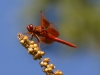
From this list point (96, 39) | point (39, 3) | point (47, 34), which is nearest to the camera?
point (47, 34)

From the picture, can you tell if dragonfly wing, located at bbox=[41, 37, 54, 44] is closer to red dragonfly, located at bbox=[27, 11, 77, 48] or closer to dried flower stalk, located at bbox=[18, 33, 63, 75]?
red dragonfly, located at bbox=[27, 11, 77, 48]

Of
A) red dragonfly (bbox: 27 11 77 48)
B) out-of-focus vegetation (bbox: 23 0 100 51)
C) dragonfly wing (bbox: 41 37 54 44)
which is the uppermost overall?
out-of-focus vegetation (bbox: 23 0 100 51)

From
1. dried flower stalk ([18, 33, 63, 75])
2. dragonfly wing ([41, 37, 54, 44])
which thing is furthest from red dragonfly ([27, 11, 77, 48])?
dried flower stalk ([18, 33, 63, 75])

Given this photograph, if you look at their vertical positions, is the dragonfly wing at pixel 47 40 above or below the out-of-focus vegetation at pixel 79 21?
below

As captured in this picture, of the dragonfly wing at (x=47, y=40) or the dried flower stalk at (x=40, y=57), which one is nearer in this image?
the dried flower stalk at (x=40, y=57)

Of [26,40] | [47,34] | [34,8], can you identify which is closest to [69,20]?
[34,8]

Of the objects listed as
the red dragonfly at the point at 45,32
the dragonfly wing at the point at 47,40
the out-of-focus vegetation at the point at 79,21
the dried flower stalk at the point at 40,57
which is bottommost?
the dried flower stalk at the point at 40,57

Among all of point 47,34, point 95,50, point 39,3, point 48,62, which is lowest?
point 48,62

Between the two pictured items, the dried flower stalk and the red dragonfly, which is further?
the red dragonfly

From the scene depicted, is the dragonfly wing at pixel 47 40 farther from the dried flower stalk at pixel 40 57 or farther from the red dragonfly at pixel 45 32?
the dried flower stalk at pixel 40 57

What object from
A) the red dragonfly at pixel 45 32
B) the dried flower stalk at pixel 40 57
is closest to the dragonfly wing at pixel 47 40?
the red dragonfly at pixel 45 32

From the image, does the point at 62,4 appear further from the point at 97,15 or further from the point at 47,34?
the point at 47,34
